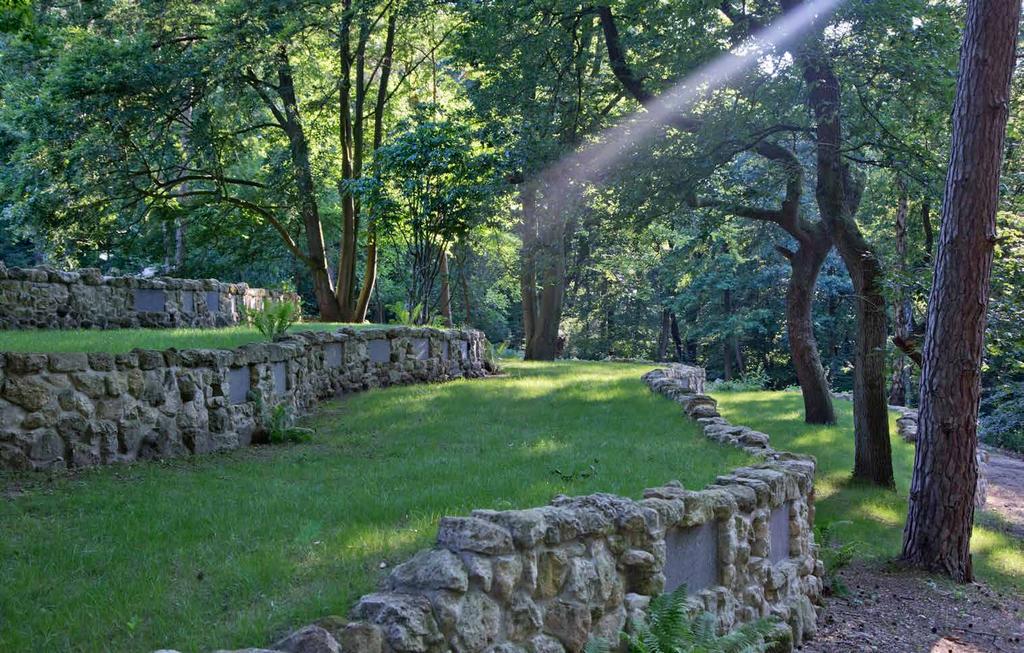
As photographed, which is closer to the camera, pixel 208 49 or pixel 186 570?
pixel 186 570

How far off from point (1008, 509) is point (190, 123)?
17509 millimetres

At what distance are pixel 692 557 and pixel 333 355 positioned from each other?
7871 millimetres

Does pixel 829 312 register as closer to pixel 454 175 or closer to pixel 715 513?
pixel 454 175

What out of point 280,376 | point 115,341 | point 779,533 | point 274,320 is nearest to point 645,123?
point 274,320

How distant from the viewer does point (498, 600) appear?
12.8ft

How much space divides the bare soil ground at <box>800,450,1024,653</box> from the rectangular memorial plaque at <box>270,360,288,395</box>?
6075 millimetres

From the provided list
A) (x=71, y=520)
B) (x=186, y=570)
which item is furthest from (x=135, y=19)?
(x=186, y=570)

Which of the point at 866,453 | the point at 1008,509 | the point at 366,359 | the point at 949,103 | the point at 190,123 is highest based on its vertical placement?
the point at 190,123

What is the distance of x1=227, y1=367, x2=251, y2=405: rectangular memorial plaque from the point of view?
8133 millimetres

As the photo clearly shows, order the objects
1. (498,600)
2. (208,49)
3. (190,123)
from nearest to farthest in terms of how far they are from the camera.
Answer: (498,600)
(208,49)
(190,123)

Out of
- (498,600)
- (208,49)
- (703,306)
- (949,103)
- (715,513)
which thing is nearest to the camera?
(498,600)

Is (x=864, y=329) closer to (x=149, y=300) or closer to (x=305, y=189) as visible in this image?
(x=149, y=300)

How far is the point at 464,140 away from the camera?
13.8m

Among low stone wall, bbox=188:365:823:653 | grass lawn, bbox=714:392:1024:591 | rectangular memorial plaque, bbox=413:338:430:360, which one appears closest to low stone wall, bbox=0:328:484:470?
rectangular memorial plaque, bbox=413:338:430:360
